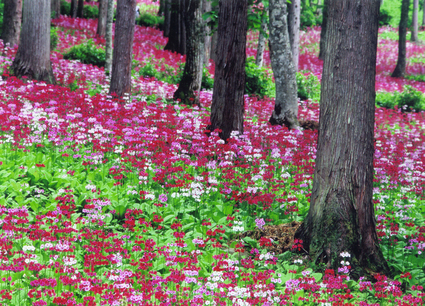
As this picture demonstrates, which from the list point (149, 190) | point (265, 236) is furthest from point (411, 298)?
point (149, 190)

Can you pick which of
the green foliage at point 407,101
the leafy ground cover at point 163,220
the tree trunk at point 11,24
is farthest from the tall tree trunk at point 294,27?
the tree trunk at point 11,24

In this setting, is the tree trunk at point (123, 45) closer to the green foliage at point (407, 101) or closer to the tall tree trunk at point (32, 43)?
the tall tree trunk at point (32, 43)

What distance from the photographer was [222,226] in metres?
5.42

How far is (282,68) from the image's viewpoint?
10398 millimetres

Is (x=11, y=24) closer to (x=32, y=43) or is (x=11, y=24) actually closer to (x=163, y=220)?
(x=32, y=43)

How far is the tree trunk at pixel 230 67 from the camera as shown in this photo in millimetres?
7758

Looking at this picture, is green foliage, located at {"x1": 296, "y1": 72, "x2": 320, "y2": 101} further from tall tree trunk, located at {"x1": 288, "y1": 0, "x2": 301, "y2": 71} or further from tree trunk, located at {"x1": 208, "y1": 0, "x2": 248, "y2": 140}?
tree trunk, located at {"x1": 208, "y1": 0, "x2": 248, "y2": 140}

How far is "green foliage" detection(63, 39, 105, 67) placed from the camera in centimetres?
1562

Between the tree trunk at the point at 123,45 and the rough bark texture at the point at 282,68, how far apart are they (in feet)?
12.4

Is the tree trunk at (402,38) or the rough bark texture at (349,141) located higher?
the tree trunk at (402,38)

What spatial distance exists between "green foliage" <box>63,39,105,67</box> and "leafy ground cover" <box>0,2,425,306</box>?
637 centimetres

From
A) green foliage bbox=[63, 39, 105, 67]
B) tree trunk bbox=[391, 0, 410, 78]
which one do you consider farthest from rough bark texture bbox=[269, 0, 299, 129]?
tree trunk bbox=[391, 0, 410, 78]

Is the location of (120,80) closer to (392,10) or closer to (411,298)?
(411,298)

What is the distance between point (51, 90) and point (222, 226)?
5.37 m
